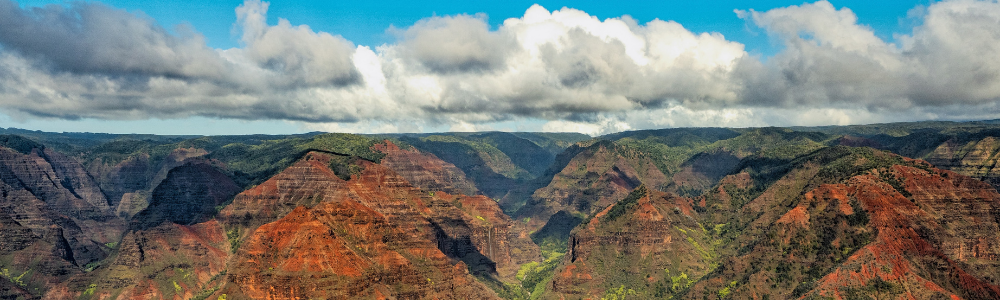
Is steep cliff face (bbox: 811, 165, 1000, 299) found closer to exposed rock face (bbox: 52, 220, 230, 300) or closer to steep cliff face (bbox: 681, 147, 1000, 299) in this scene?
steep cliff face (bbox: 681, 147, 1000, 299)

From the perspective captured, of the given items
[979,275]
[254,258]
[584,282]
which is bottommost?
[584,282]

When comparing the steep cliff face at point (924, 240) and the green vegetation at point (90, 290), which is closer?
the steep cliff face at point (924, 240)

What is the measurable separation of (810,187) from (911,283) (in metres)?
64.3

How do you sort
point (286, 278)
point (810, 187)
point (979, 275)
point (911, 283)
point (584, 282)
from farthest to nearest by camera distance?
point (584, 282) < point (810, 187) < point (979, 275) < point (911, 283) < point (286, 278)

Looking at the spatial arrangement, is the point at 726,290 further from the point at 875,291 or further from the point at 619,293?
the point at 619,293

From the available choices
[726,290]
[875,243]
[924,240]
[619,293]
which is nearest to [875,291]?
[875,243]

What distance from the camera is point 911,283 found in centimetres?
12588

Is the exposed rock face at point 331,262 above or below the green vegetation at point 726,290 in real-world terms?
above

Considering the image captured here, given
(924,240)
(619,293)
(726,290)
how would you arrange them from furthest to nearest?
(619,293), (726,290), (924,240)

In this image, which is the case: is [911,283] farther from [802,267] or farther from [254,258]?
[254,258]

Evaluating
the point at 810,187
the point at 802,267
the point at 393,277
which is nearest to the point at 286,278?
the point at 393,277

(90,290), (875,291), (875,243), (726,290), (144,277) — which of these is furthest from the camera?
(90,290)

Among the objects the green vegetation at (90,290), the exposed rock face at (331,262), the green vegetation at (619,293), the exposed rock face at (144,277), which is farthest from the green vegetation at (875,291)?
the green vegetation at (90,290)

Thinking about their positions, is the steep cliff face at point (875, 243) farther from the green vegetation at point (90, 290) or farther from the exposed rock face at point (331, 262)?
the green vegetation at point (90, 290)
